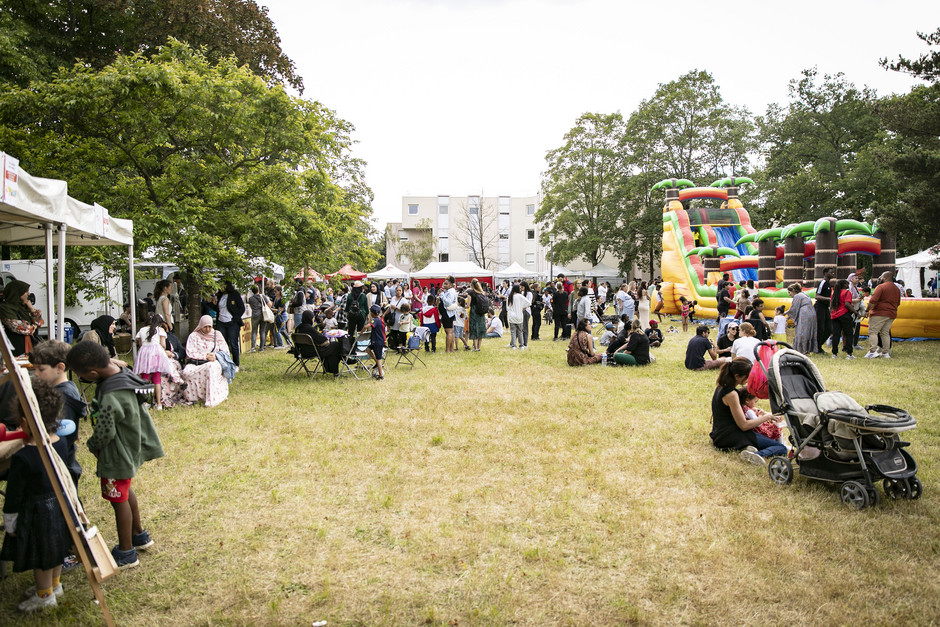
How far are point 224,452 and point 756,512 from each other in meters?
4.87

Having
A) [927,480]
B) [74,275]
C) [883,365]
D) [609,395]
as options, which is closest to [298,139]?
[74,275]

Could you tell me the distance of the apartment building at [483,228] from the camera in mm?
57969

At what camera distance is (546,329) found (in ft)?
62.6

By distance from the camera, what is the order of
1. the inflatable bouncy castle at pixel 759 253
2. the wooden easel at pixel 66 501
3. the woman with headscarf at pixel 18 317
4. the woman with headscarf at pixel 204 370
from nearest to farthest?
the wooden easel at pixel 66 501
the woman with headscarf at pixel 18 317
the woman with headscarf at pixel 204 370
the inflatable bouncy castle at pixel 759 253

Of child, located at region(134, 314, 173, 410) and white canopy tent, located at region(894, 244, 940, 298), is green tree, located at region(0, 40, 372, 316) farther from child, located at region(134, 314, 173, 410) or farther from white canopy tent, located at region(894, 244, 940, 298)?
white canopy tent, located at region(894, 244, 940, 298)

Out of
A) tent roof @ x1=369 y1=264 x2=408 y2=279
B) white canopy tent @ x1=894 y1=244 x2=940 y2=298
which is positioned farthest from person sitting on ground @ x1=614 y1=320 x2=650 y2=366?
tent roof @ x1=369 y1=264 x2=408 y2=279

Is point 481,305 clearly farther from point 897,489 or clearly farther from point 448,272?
point 448,272

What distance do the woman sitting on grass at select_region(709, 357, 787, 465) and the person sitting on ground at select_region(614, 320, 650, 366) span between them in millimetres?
5295

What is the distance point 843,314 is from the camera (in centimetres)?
1074

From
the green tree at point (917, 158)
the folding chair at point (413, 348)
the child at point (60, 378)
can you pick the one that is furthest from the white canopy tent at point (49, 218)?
the green tree at point (917, 158)

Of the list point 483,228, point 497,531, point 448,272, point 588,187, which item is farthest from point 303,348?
point 483,228

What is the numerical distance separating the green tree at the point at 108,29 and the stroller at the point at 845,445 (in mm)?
12399

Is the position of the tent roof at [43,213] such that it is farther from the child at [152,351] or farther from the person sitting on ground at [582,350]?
the person sitting on ground at [582,350]

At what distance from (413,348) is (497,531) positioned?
8723 mm
